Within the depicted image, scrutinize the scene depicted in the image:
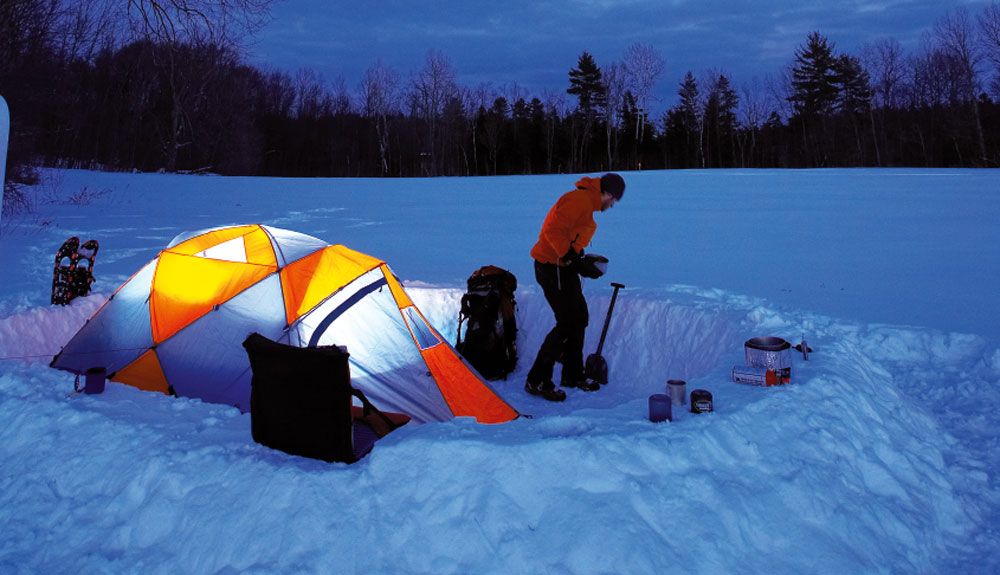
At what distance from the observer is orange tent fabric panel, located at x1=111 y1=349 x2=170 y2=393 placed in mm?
5105

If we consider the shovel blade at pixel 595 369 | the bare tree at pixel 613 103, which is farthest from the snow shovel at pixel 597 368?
the bare tree at pixel 613 103

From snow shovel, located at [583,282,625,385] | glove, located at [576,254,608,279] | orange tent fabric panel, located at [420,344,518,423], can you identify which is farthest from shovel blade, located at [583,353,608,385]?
orange tent fabric panel, located at [420,344,518,423]

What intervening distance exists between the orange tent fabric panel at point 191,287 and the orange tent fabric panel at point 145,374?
0.16 m

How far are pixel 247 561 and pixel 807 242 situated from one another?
1085 centimetres

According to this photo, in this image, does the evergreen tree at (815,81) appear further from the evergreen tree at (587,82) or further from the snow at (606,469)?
the snow at (606,469)

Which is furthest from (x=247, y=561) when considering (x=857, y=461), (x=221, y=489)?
(x=857, y=461)

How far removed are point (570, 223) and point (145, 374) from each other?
3704mm

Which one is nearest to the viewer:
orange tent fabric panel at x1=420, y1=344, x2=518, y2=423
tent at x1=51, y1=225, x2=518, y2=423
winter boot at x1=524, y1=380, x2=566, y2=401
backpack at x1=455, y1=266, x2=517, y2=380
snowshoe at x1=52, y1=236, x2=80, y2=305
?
tent at x1=51, y1=225, x2=518, y2=423

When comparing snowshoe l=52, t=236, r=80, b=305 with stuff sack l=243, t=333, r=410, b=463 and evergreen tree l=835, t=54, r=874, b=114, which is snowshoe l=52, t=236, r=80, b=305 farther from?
evergreen tree l=835, t=54, r=874, b=114

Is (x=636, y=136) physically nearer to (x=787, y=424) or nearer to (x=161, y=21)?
(x=161, y=21)

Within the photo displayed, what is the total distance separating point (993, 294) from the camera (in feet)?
23.2

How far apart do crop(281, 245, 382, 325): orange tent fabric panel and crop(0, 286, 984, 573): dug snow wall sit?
1379mm

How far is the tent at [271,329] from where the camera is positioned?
502cm

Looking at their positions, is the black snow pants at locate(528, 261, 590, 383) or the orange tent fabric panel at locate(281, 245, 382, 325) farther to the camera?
the black snow pants at locate(528, 261, 590, 383)
